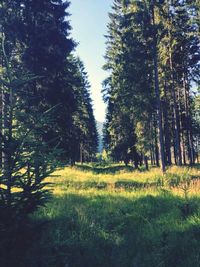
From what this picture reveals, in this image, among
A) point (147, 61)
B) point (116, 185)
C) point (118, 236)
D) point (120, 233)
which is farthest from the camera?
point (147, 61)

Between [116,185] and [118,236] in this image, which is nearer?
[118,236]

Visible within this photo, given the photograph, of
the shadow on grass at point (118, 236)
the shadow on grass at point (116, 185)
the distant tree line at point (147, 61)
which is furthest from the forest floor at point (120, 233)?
the distant tree line at point (147, 61)

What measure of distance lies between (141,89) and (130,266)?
1509 cm

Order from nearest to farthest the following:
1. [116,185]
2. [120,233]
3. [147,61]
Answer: [120,233], [116,185], [147,61]

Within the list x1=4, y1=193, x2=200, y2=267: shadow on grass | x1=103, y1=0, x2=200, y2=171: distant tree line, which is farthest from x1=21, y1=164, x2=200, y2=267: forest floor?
x1=103, y1=0, x2=200, y2=171: distant tree line

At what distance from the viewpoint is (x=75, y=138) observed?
20672mm

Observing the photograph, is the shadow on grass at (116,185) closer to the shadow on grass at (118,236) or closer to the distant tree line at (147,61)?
the shadow on grass at (118,236)

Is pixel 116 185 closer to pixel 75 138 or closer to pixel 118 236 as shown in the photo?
pixel 118 236

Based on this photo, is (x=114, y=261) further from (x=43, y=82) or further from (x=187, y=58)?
(x=187, y=58)

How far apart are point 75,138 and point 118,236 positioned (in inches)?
586

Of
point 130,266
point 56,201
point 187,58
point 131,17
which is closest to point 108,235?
point 130,266

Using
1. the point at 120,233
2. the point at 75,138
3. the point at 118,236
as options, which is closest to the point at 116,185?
the point at 120,233

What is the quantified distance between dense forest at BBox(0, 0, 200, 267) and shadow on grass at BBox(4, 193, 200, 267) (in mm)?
25

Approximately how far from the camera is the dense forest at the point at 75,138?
213 inches
